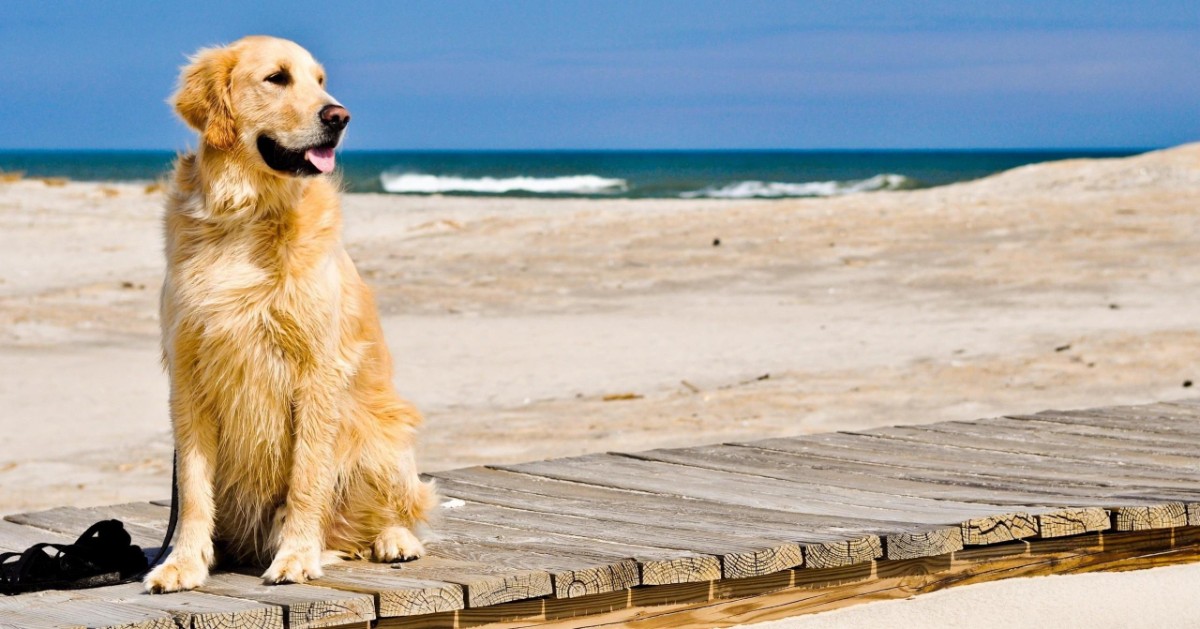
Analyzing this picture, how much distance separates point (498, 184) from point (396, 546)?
58245 mm

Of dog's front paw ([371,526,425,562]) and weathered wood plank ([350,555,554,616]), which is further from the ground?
dog's front paw ([371,526,425,562])

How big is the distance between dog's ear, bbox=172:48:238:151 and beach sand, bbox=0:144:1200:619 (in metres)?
3.48

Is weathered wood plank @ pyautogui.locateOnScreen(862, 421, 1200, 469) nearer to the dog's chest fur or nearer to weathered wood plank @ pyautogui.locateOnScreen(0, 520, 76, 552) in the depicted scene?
the dog's chest fur

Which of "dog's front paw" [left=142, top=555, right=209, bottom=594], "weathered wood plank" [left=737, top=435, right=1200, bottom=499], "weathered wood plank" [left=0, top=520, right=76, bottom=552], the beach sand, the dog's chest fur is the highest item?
the beach sand

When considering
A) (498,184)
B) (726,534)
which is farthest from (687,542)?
(498,184)

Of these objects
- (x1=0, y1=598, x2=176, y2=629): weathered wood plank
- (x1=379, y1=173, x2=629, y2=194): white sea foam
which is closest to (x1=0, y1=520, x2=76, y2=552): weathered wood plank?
(x1=0, y1=598, x2=176, y2=629): weathered wood plank

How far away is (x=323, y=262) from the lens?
4.04 meters

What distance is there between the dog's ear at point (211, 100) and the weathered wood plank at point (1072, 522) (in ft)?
9.22

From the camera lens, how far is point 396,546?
4285mm

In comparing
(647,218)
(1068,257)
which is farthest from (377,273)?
(1068,257)

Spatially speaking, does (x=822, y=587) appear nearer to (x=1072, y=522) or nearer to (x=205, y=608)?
(x=1072, y=522)

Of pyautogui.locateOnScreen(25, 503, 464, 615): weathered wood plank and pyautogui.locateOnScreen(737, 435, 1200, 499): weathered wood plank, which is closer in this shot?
pyautogui.locateOnScreen(25, 503, 464, 615): weathered wood plank

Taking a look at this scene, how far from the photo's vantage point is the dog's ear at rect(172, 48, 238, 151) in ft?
12.9

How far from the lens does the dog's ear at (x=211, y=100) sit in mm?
3934
